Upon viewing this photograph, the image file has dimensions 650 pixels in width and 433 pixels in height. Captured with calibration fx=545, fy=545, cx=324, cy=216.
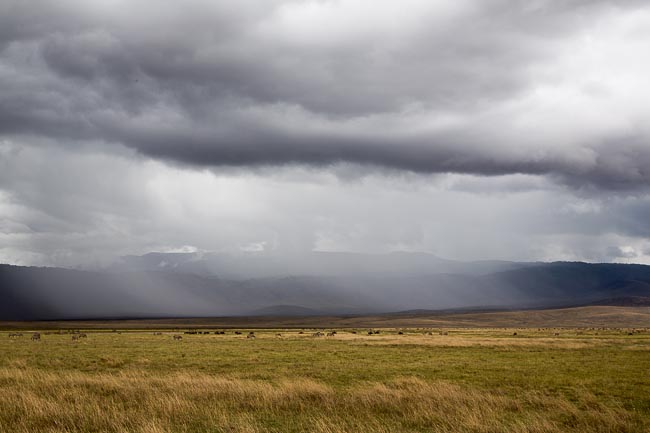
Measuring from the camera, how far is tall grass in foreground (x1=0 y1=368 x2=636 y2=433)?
14.5m

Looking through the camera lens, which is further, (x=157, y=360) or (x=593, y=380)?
(x=157, y=360)

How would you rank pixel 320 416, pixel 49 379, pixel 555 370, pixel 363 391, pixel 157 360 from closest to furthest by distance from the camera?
1. pixel 320 416
2. pixel 363 391
3. pixel 49 379
4. pixel 555 370
5. pixel 157 360

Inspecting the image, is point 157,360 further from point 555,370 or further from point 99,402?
point 555,370

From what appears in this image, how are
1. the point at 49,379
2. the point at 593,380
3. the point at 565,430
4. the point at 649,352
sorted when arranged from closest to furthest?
the point at 565,430, the point at 49,379, the point at 593,380, the point at 649,352

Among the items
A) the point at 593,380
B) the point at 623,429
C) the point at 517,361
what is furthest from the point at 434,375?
the point at 623,429

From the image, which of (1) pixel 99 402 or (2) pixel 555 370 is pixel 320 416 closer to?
(1) pixel 99 402

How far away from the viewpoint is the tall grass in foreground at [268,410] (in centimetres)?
1450

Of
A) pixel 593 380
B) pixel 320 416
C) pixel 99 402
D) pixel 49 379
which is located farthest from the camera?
pixel 593 380

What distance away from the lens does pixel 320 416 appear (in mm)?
15812

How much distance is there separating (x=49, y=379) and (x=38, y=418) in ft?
23.5

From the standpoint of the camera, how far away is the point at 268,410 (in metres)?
17.1

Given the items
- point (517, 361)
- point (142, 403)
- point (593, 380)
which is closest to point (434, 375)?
point (593, 380)

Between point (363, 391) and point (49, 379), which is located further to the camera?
point (49, 379)

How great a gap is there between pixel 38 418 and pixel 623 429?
16.0m
